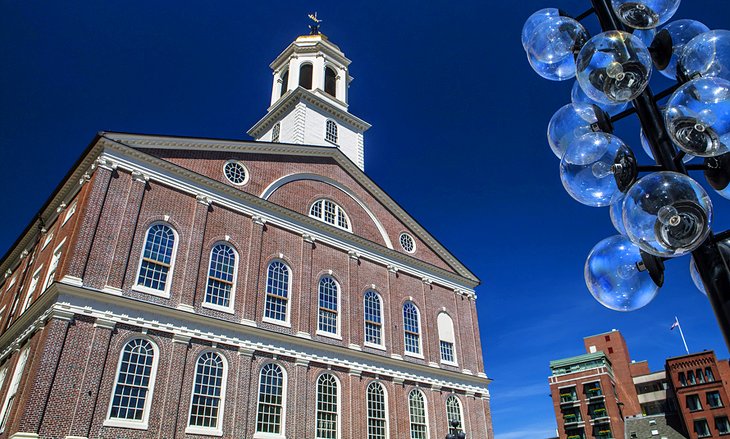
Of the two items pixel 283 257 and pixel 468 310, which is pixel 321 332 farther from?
pixel 468 310

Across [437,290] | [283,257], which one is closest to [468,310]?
[437,290]

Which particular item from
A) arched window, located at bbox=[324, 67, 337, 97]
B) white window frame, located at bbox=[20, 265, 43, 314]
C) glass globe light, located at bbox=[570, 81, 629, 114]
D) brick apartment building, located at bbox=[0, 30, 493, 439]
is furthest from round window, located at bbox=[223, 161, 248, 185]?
glass globe light, located at bbox=[570, 81, 629, 114]

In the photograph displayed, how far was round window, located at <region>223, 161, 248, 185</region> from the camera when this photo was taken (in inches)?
964

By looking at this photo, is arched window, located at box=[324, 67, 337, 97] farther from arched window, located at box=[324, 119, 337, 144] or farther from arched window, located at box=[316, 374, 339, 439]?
arched window, located at box=[316, 374, 339, 439]

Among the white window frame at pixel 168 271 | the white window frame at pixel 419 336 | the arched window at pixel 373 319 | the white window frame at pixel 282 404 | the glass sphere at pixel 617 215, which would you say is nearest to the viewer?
the glass sphere at pixel 617 215

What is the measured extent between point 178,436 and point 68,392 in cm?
404

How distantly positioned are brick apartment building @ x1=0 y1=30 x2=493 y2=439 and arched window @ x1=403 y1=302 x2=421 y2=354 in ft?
0.30

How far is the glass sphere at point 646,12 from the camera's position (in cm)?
446

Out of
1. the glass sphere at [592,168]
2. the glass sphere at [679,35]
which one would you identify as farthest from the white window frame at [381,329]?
the glass sphere at [679,35]

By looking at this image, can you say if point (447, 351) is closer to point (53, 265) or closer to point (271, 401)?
point (271, 401)

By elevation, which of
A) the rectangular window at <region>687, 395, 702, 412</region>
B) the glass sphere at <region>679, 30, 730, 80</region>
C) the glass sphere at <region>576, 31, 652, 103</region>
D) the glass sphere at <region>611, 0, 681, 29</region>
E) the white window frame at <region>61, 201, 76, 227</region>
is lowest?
the glass sphere at <region>576, 31, 652, 103</region>

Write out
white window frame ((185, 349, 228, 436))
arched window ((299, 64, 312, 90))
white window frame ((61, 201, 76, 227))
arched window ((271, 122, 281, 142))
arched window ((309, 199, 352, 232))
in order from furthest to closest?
arched window ((299, 64, 312, 90)) → arched window ((271, 122, 281, 142)) → arched window ((309, 199, 352, 232)) → white window frame ((61, 201, 76, 227)) → white window frame ((185, 349, 228, 436))

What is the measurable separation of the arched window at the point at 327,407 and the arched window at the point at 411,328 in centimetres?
618

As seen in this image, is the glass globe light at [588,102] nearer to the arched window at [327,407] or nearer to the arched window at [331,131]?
the arched window at [327,407]
